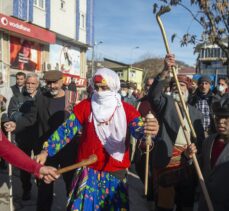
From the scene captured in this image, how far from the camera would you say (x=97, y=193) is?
3311 mm

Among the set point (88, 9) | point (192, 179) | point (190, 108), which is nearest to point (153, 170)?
point (192, 179)

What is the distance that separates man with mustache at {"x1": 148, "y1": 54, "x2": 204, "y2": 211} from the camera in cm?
397

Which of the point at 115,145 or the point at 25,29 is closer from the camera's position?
the point at 115,145

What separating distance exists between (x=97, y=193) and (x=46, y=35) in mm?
18150

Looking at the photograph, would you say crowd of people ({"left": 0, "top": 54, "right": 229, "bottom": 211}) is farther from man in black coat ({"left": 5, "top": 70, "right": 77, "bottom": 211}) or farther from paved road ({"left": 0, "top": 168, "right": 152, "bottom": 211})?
paved road ({"left": 0, "top": 168, "right": 152, "bottom": 211})

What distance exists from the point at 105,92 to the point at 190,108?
1.27 m

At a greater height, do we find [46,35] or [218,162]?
[46,35]

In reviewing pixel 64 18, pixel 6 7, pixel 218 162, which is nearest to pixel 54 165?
pixel 218 162

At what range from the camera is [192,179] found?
4.13m

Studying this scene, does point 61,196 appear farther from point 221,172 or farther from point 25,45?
→ point 25,45

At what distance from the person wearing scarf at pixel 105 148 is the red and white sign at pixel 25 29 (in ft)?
47.2

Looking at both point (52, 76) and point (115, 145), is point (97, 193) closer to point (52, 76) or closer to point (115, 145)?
point (115, 145)

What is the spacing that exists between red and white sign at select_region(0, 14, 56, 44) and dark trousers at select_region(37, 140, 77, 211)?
13222 millimetres

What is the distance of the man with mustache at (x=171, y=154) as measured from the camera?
397 cm
